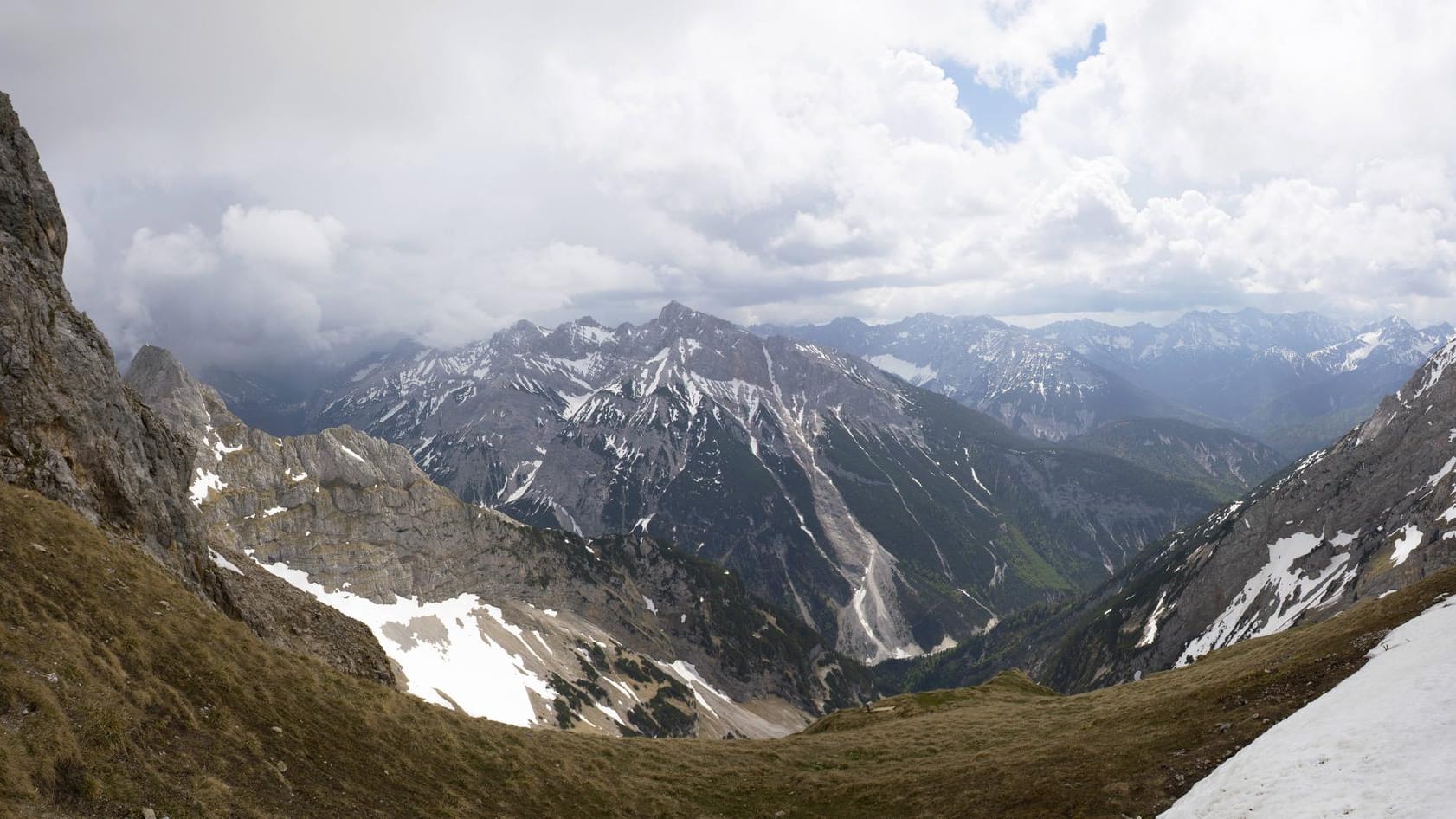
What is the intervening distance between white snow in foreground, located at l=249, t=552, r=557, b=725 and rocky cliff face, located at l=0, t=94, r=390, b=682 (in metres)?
79.1

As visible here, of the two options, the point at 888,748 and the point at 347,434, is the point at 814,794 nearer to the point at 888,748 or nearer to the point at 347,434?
the point at 888,748

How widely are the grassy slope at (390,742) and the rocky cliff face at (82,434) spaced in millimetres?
6333

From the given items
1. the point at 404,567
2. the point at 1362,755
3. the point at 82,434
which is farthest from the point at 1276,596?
the point at 82,434

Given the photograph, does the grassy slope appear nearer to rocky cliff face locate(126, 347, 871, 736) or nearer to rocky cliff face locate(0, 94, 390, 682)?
rocky cliff face locate(0, 94, 390, 682)

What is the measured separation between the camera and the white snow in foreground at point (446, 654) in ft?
411

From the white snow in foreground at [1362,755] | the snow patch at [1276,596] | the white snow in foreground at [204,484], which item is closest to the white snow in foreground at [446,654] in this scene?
the white snow in foreground at [204,484]

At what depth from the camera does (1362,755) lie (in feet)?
77.0

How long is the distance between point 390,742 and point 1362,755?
37.8 meters

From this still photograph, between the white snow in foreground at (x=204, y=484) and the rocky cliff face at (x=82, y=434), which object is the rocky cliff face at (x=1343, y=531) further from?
the white snow in foreground at (x=204, y=484)

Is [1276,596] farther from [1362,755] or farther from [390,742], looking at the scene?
[390,742]

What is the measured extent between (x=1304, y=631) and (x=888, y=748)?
29.3m

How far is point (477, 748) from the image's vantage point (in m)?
35.3

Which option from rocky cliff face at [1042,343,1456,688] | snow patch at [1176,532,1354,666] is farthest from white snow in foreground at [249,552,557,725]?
rocky cliff face at [1042,343,1456,688]

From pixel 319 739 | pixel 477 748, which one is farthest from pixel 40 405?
pixel 477 748
